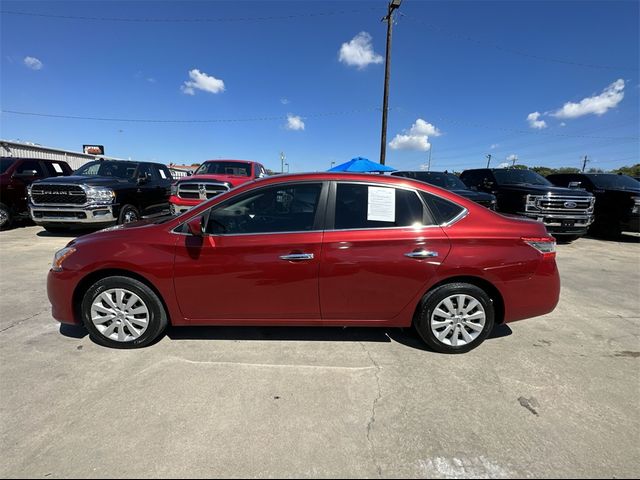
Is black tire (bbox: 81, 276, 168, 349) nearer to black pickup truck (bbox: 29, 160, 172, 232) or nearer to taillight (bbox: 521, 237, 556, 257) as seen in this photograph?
taillight (bbox: 521, 237, 556, 257)

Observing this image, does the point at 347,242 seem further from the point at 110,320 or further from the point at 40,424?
the point at 40,424

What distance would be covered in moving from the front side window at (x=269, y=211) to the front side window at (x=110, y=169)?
7979mm

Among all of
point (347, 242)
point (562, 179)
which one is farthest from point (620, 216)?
point (347, 242)

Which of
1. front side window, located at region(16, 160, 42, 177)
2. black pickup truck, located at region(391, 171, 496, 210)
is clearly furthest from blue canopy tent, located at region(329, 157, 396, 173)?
front side window, located at region(16, 160, 42, 177)

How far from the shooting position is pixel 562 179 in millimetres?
11547

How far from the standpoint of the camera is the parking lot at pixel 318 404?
81.9 inches

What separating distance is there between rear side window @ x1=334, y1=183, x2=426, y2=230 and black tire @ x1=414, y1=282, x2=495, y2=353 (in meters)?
0.67

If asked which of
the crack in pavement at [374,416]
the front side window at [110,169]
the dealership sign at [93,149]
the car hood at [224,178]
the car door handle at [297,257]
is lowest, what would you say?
the crack in pavement at [374,416]

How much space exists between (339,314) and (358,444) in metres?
1.19

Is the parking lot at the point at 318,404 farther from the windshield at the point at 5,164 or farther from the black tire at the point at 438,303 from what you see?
the windshield at the point at 5,164

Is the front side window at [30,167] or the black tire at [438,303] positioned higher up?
the front side window at [30,167]

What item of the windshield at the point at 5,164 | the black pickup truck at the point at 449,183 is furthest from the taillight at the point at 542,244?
the windshield at the point at 5,164

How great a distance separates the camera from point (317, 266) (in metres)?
3.07

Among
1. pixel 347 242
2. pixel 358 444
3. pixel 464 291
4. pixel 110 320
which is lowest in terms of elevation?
pixel 358 444
